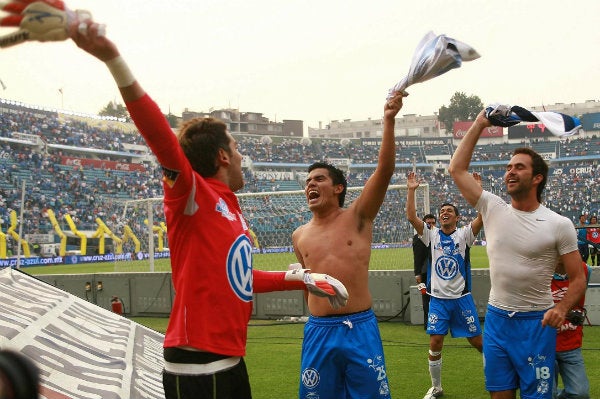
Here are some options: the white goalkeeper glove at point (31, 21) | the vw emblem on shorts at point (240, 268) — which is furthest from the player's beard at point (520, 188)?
the white goalkeeper glove at point (31, 21)

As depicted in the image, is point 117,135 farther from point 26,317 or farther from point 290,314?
point 26,317

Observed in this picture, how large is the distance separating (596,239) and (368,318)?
20425 mm

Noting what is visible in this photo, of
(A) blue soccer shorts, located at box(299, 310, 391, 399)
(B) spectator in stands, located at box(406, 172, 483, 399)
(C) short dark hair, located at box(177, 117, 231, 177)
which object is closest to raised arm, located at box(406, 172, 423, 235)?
(B) spectator in stands, located at box(406, 172, 483, 399)

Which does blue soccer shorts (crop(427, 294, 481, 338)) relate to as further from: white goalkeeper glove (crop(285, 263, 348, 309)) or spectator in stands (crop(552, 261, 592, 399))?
white goalkeeper glove (crop(285, 263, 348, 309))

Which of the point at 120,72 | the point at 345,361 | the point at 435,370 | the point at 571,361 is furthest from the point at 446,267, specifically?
the point at 120,72

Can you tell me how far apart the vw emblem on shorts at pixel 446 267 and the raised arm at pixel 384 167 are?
150 inches

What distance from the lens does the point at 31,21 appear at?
2051mm

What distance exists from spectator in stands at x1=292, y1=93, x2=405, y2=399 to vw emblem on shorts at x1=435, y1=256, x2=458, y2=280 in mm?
3671

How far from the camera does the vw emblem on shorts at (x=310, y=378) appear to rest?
4473 mm

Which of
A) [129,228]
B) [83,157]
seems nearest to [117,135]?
[83,157]

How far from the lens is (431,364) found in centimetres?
747

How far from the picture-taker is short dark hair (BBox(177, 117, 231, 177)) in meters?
3.06

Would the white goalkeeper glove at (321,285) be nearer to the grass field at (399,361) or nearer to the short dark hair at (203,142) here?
the short dark hair at (203,142)

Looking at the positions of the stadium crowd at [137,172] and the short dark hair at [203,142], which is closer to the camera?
the short dark hair at [203,142]
